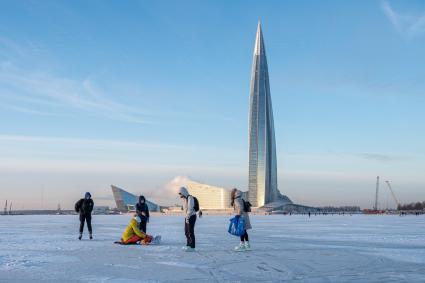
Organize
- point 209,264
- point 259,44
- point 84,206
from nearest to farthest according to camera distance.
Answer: point 209,264
point 84,206
point 259,44

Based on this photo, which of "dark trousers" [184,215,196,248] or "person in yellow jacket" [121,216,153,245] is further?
"person in yellow jacket" [121,216,153,245]

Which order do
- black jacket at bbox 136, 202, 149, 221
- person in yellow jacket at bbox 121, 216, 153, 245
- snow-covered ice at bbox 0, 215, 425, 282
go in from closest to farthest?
snow-covered ice at bbox 0, 215, 425, 282
person in yellow jacket at bbox 121, 216, 153, 245
black jacket at bbox 136, 202, 149, 221

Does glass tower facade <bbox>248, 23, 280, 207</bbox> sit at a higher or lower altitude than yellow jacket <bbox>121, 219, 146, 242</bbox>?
higher

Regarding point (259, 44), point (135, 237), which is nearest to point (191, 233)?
point (135, 237)

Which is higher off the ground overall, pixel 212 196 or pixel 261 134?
pixel 261 134

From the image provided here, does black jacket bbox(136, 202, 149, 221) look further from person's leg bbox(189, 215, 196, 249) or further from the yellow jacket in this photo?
person's leg bbox(189, 215, 196, 249)

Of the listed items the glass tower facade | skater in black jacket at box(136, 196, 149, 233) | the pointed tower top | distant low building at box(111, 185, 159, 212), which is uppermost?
the pointed tower top

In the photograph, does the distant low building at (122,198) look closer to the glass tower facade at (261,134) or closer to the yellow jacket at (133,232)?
the glass tower facade at (261,134)

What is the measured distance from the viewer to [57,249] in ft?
44.0

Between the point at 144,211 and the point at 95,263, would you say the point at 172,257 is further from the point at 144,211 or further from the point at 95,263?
the point at 144,211

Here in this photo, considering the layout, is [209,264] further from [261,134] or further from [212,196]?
[212,196]

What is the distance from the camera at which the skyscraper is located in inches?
6211

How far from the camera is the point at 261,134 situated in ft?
522

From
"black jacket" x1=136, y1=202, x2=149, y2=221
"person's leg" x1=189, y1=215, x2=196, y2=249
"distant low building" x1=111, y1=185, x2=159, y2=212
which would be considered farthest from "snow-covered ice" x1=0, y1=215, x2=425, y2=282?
"distant low building" x1=111, y1=185, x2=159, y2=212
